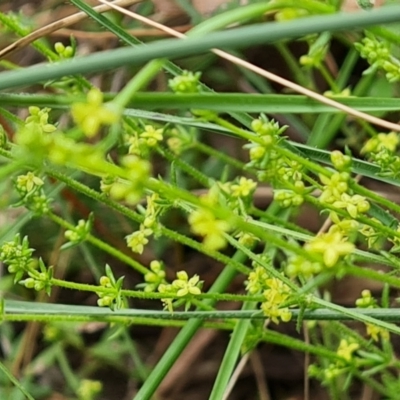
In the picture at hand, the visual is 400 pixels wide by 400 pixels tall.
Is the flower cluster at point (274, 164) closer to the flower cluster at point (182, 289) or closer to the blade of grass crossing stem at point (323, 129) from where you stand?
the flower cluster at point (182, 289)

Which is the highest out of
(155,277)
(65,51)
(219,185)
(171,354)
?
(65,51)

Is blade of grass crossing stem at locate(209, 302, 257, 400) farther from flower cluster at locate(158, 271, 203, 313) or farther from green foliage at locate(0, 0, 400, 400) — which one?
flower cluster at locate(158, 271, 203, 313)

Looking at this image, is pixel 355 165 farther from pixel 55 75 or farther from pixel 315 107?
pixel 55 75

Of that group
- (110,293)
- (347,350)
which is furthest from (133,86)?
(347,350)

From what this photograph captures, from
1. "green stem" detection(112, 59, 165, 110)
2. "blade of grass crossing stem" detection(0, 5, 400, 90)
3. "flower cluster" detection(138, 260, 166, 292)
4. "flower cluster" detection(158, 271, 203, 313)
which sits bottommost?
"flower cluster" detection(138, 260, 166, 292)

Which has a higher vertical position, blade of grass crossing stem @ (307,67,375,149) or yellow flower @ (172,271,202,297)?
blade of grass crossing stem @ (307,67,375,149)

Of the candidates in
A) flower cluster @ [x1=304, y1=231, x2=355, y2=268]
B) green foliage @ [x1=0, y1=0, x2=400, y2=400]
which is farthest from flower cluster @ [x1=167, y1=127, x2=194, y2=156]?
flower cluster @ [x1=304, y1=231, x2=355, y2=268]

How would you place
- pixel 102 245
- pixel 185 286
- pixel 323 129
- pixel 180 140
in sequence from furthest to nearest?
pixel 323 129 → pixel 180 140 → pixel 102 245 → pixel 185 286

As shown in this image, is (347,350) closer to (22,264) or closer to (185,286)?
(185,286)

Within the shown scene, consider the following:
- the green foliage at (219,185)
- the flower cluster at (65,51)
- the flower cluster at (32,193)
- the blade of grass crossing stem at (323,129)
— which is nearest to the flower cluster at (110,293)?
the green foliage at (219,185)
